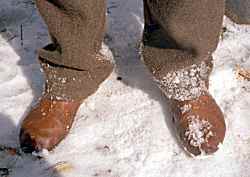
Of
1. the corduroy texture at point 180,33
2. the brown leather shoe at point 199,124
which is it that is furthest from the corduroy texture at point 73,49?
the brown leather shoe at point 199,124

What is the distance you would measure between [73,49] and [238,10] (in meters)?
0.73

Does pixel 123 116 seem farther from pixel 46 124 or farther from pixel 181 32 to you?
pixel 181 32

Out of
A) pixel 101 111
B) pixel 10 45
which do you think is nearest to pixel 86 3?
pixel 101 111

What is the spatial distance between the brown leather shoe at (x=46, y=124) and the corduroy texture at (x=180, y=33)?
0.86ft

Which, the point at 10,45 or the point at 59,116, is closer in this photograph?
the point at 59,116

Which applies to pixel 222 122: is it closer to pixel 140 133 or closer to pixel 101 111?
pixel 140 133

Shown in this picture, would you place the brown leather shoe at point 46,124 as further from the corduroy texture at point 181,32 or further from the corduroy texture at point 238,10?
the corduroy texture at point 238,10

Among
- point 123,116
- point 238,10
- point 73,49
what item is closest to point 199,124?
point 123,116

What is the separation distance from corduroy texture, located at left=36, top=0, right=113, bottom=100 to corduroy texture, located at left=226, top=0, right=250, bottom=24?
568 mm

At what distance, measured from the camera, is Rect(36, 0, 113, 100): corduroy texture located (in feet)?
4.12

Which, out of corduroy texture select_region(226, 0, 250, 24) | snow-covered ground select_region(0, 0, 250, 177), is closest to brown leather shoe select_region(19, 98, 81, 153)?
snow-covered ground select_region(0, 0, 250, 177)

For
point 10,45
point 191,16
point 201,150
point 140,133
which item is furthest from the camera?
point 10,45

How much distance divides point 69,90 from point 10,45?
1.58 ft

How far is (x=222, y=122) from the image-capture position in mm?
1371
